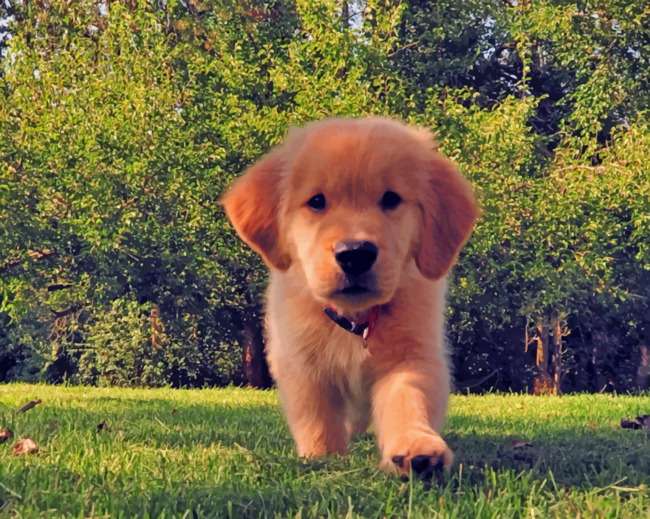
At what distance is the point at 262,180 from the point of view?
11.6 feet

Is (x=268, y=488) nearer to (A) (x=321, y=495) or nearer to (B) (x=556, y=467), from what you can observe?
(A) (x=321, y=495)

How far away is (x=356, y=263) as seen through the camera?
295 cm

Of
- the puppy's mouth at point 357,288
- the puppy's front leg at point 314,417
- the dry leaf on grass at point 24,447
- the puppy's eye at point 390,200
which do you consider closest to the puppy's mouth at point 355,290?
the puppy's mouth at point 357,288

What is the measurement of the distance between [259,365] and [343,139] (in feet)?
43.7

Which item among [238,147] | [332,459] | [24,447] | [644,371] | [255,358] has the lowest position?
[644,371]

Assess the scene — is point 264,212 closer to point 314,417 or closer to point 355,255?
point 355,255

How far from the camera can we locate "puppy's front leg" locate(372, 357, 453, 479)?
103 inches

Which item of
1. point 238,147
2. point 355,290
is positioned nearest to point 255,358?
point 238,147

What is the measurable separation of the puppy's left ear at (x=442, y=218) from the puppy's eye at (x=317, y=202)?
15.9 inches

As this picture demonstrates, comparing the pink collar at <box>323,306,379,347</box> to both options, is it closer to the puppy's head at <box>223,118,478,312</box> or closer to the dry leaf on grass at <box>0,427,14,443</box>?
the puppy's head at <box>223,118,478,312</box>

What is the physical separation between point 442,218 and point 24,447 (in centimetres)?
185

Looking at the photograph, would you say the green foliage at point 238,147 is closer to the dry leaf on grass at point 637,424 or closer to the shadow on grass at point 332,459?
the shadow on grass at point 332,459

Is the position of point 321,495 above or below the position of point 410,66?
below

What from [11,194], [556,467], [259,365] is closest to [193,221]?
[11,194]
